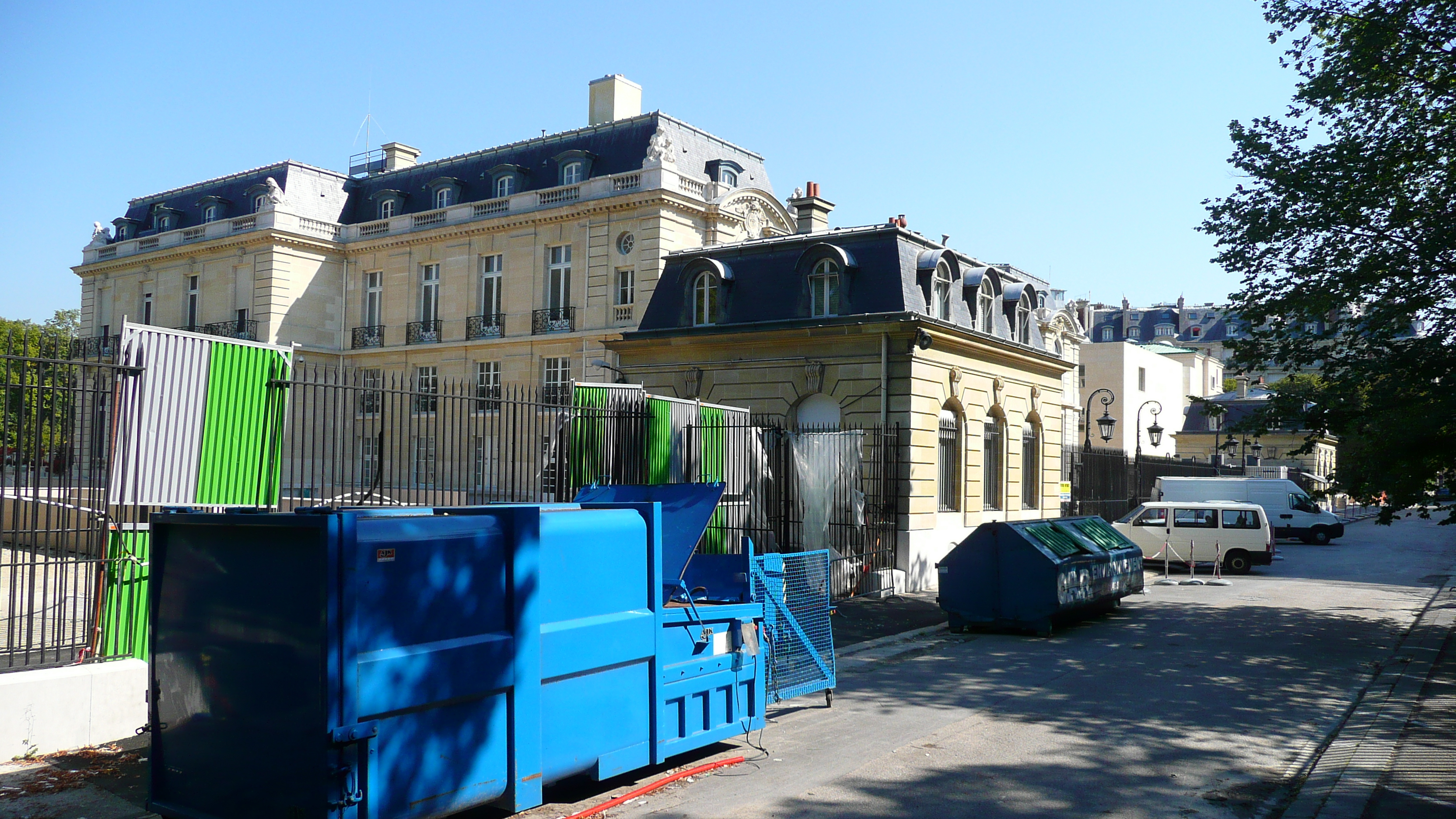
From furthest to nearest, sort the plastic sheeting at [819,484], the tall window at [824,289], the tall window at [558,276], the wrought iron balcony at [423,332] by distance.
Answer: the wrought iron balcony at [423,332] → the tall window at [558,276] → the tall window at [824,289] → the plastic sheeting at [819,484]

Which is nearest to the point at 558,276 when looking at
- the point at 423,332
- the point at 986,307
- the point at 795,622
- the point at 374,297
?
the point at 423,332

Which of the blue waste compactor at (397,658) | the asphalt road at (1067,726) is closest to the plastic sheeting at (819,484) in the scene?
the asphalt road at (1067,726)

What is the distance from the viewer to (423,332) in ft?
124

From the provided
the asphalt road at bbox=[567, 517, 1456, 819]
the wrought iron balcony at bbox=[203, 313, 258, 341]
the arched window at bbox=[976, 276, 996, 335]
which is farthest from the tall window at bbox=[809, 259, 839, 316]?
the wrought iron balcony at bbox=[203, 313, 258, 341]

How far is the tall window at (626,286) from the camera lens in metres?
32.4

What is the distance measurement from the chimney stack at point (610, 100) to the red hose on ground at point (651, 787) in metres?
32.2

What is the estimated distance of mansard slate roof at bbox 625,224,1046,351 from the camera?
2023 cm

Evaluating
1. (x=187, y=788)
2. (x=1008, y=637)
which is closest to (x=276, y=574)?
(x=187, y=788)

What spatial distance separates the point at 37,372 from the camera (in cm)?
710

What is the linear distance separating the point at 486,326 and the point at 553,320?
3071 mm

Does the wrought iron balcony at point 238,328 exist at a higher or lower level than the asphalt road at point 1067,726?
higher

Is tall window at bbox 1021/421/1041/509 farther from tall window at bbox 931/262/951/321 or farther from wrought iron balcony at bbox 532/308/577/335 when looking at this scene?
wrought iron balcony at bbox 532/308/577/335

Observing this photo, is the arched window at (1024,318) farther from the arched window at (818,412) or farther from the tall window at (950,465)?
the arched window at (818,412)

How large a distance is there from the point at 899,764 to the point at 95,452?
6.82 metres
